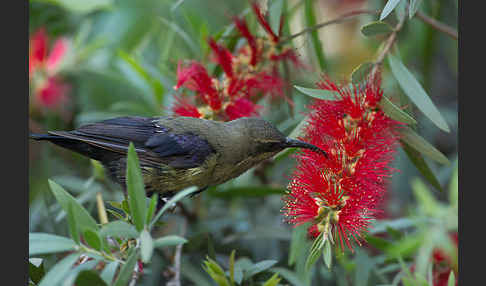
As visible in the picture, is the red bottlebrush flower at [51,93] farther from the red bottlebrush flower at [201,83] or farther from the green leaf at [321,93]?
the green leaf at [321,93]

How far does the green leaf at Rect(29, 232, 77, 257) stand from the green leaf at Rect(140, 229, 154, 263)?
161 mm

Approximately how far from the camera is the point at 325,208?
132 centimetres

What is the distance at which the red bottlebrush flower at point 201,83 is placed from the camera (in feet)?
5.32

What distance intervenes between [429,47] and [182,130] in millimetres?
1453

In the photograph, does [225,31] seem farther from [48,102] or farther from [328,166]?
[48,102]

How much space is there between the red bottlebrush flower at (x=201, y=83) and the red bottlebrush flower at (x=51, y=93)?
96 cm

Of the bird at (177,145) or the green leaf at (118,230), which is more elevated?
the bird at (177,145)

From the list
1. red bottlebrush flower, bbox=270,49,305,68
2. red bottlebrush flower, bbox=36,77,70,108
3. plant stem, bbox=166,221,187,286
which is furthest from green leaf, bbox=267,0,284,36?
red bottlebrush flower, bbox=36,77,70,108

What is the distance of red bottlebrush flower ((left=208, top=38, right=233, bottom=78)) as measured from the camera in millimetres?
1622

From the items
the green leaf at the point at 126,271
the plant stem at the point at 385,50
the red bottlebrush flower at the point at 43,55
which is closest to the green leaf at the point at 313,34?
the plant stem at the point at 385,50

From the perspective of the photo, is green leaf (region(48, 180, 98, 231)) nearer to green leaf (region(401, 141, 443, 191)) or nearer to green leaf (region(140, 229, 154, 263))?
green leaf (region(140, 229, 154, 263))

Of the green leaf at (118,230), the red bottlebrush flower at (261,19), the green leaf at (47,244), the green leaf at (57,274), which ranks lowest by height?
the green leaf at (57,274)

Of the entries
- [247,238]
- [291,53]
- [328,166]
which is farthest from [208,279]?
[291,53]

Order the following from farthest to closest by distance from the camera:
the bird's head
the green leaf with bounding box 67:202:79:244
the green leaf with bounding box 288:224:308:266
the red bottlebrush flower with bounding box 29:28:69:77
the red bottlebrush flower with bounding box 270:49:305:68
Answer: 1. the red bottlebrush flower with bounding box 29:28:69:77
2. the red bottlebrush flower with bounding box 270:49:305:68
3. the green leaf with bounding box 288:224:308:266
4. the bird's head
5. the green leaf with bounding box 67:202:79:244
